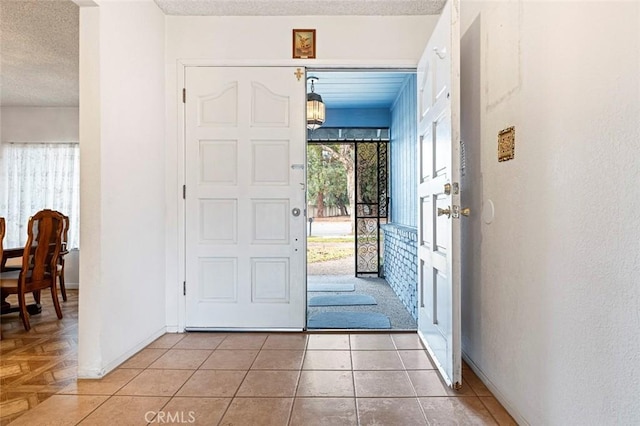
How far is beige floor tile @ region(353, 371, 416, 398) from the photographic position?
1960mm

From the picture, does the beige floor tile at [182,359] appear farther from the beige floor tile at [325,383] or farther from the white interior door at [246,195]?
the beige floor tile at [325,383]

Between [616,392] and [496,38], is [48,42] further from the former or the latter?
[616,392]

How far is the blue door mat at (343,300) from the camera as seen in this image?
13.7 ft

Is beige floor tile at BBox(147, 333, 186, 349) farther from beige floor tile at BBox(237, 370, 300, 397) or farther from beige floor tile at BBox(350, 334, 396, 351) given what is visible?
beige floor tile at BBox(350, 334, 396, 351)

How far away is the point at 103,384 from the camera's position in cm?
208

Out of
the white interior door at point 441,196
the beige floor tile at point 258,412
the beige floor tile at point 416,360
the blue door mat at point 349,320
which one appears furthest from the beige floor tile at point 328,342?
the beige floor tile at point 258,412

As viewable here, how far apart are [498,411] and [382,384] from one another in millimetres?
577

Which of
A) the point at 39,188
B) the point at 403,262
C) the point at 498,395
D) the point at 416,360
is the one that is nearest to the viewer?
the point at 498,395

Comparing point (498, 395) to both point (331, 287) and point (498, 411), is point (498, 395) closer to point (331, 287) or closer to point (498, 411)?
point (498, 411)

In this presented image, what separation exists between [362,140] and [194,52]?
11.2ft

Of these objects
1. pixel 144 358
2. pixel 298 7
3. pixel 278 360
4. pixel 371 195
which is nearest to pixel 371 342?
pixel 278 360

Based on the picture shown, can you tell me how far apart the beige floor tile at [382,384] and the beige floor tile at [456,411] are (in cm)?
14

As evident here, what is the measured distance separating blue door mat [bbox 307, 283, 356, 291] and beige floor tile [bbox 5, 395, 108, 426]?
3341 millimetres

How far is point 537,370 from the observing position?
60.2 inches
